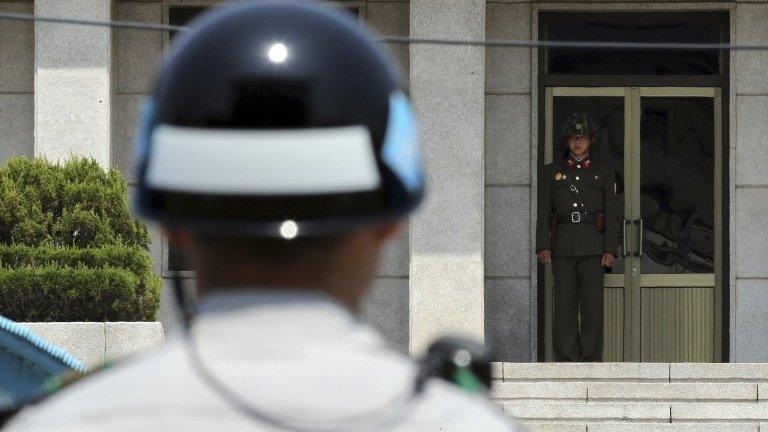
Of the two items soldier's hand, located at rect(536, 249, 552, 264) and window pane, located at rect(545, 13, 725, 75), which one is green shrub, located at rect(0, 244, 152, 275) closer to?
soldier's hand, located at rect(536, 249, 552, 264)

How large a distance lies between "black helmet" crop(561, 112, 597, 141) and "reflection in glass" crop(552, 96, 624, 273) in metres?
1.08

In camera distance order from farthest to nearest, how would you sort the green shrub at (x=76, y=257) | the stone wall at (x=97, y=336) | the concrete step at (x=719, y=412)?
the green shrub at (x=76, y=257)
the stone wall at (x=97, y=336)
the concrete step at (x=719, y=412)

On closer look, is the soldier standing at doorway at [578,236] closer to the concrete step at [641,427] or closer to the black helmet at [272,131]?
the concrete step at [641,427]

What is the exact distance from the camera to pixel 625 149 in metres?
16.6

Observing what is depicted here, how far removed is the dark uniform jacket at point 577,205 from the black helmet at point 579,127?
0.22 m

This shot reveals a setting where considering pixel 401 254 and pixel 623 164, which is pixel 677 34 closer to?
pixel 623 164

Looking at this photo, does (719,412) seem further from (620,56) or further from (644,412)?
(620,56)

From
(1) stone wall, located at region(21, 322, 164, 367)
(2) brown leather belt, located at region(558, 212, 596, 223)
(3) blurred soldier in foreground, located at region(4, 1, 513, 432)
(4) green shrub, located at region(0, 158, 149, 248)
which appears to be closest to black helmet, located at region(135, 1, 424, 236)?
(3) blurred soldier in foreground, located at region(4, 1, 513, 432)

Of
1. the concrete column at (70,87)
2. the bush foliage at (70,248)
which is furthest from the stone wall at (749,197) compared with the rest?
the bush foliage at (70,248)

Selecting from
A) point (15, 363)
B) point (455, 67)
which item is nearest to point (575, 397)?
point (455, 67)

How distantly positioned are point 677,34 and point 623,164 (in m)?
1.39

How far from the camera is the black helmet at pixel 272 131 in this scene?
1118 mm

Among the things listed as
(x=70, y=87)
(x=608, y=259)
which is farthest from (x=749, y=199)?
(x=70, y=87)

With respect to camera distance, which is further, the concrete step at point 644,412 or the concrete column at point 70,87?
the concrete column at point 70,87
